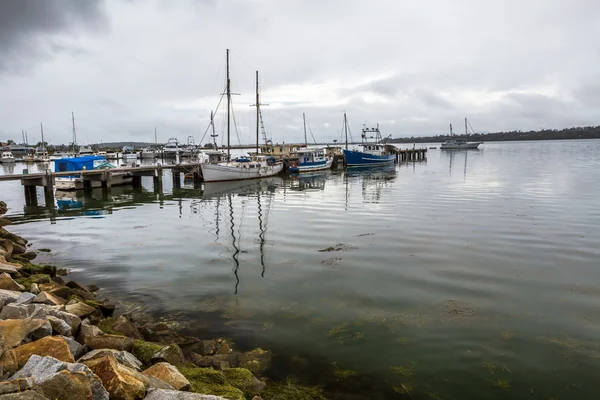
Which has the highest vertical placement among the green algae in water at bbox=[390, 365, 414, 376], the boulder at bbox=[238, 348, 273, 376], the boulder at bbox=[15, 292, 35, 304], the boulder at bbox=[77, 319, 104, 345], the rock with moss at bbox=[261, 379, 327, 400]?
the boulder at bbox=[15, 292, 35, 304]

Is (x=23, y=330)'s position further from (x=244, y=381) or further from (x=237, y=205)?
(x=237, y=205)

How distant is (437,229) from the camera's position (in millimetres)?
17969

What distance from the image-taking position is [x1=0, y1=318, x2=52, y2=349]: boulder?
5402mm

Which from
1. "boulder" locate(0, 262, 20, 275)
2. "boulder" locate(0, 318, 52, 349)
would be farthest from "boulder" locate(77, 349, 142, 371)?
"boulder" locate(0, 262, 20, 275)

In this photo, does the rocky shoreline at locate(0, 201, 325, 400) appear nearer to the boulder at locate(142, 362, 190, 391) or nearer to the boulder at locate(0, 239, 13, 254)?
the boulder at locate(142, 362, 190, 391)

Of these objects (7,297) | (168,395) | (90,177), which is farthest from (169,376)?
(90,177)

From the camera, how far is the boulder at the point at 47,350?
16.5 ft

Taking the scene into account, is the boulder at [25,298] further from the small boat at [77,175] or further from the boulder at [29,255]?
the small boat at [77,175]

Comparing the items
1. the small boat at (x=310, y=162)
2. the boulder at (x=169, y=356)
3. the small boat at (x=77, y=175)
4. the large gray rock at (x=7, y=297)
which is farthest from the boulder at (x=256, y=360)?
the small boat at (x=310, y=162)

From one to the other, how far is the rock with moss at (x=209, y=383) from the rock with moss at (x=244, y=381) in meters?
0.24

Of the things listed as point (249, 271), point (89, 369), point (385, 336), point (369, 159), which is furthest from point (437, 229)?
point (369, 159)

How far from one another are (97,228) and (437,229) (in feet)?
54.5

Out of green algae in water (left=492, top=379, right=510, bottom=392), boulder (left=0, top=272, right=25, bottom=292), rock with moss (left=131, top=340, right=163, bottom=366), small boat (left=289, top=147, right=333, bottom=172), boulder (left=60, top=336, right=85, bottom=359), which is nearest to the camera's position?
boulder (left=60, top=336, right=85, bottom=359)

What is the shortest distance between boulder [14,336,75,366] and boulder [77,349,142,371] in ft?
1.00
